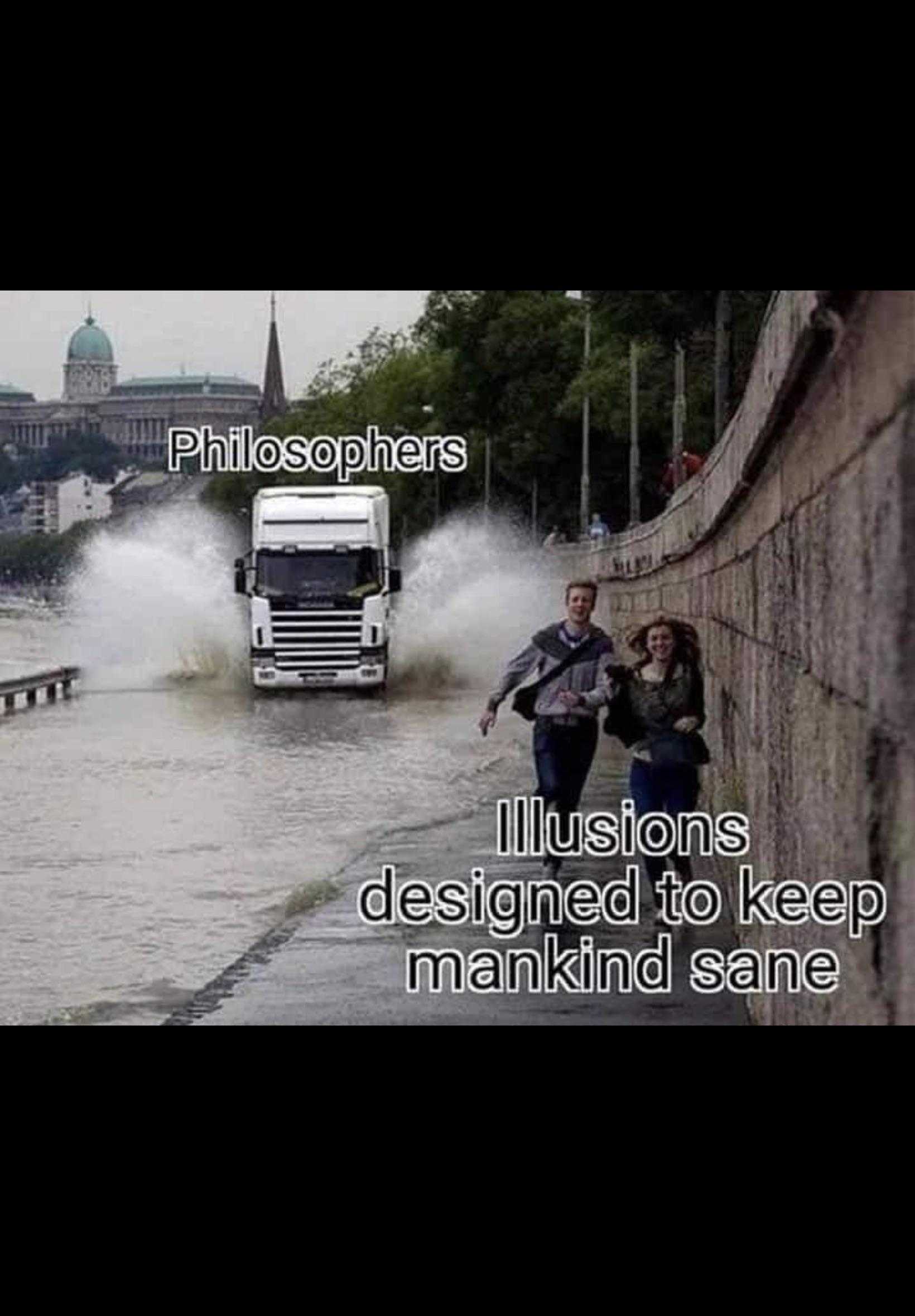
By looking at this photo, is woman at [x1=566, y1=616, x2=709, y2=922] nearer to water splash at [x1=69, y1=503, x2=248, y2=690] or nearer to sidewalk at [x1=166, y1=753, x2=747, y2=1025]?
sidewalk at [x1=166, y1=753, x2=747, y2=1025]

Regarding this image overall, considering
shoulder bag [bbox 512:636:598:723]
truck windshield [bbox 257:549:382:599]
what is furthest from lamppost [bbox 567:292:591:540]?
shoulder bag [bbox 512:636:598:723]

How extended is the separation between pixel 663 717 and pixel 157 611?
818 cm

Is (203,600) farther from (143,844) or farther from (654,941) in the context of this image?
(654,941)

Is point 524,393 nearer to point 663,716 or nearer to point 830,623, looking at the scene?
point 663,716

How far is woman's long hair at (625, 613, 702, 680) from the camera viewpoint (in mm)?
9102

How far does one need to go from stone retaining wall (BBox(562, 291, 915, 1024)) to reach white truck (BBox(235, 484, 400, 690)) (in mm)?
4397

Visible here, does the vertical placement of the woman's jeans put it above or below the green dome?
below

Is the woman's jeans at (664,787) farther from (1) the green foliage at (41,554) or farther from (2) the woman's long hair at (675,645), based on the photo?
(1) the green foliage at (41,554)

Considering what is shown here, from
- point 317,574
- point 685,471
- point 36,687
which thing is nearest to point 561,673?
point 685,471

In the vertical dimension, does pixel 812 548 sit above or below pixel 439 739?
above

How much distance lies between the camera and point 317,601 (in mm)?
14961
